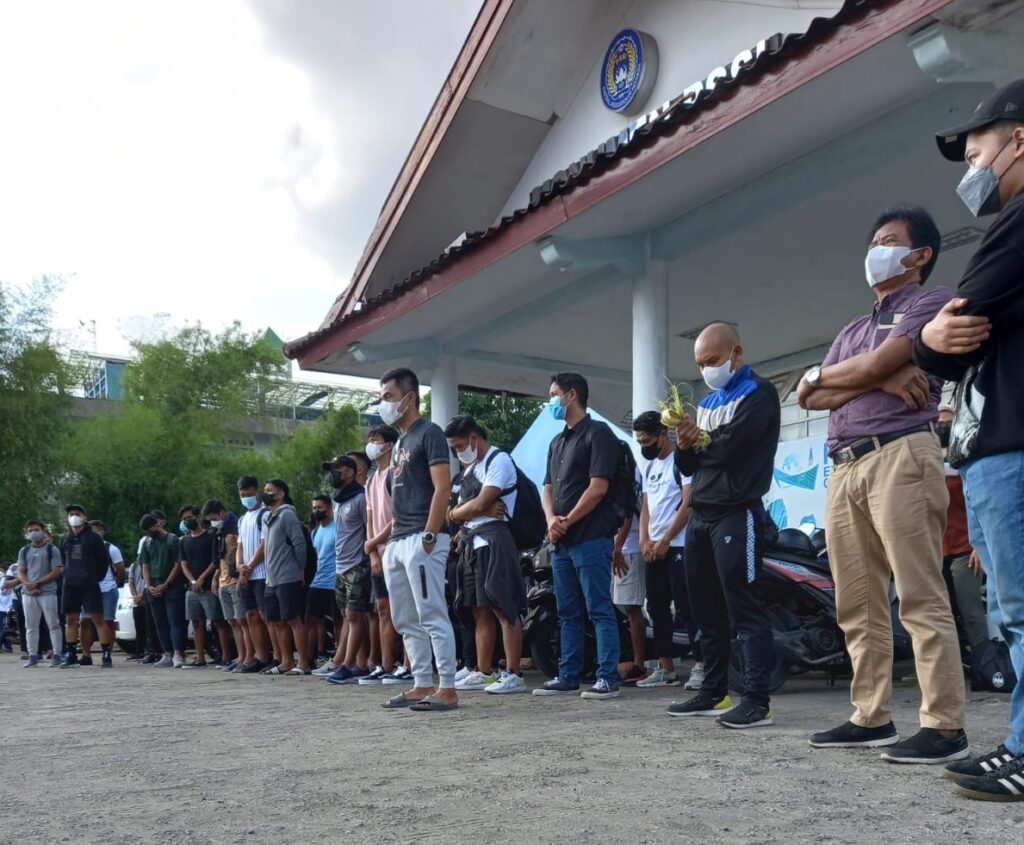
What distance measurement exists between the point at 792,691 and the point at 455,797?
400cm

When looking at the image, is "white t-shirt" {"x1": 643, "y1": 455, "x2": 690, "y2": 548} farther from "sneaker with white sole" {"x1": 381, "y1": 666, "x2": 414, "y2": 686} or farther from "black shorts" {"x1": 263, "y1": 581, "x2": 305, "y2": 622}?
"black shorts" {"x1": 263, "y1": 581, "x2": 305, "y2": 622}

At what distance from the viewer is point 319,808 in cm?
334

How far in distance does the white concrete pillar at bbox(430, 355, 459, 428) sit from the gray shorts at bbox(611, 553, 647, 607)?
5.09 meters

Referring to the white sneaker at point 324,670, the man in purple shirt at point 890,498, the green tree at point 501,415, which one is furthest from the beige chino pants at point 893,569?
the green tree at point 501,415

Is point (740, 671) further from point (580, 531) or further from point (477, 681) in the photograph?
point (477, 681)

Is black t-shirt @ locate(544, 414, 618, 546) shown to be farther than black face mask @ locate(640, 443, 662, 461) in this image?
No

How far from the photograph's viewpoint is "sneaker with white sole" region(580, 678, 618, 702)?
6477 mm

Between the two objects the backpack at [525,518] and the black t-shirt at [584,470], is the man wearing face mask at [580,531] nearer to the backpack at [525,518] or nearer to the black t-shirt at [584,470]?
the black t-shirt at [584,470]

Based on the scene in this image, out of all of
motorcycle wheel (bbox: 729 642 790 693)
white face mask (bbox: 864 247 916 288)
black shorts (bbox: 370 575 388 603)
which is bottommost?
motorcycle wheel (bbox: 729 642 790 693)

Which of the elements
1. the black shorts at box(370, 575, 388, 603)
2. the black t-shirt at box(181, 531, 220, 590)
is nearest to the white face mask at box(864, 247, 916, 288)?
the black shorts at box(370, 575, 388, 603)

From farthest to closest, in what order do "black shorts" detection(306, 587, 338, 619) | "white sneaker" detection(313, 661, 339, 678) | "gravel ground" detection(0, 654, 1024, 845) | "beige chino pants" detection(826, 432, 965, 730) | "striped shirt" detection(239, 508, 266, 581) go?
"striped shirt" detection(239, 508, 266, 581) → "black shorts" detection(306, 587, 338, 619) → "white sneaker" detection(313, 661, 339, 678) → "beige chino pants" detection(826, 432, 965, 730) → "gravel ground" detection(0, 654, 1024, 845)

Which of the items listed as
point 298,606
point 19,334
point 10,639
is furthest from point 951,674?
point 19,334

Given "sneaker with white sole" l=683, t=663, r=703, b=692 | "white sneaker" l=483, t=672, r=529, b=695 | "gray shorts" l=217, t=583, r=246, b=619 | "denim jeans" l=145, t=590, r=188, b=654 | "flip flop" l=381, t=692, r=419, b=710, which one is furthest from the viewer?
"denim jeans" l=145, t=590, r=188, b=654

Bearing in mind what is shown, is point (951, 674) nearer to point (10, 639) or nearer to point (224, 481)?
point (10, 639)
